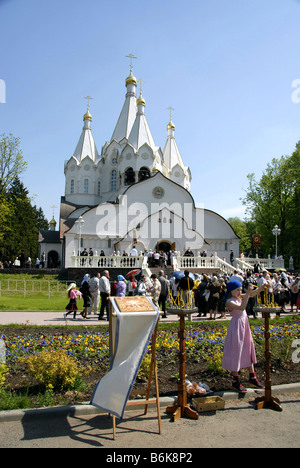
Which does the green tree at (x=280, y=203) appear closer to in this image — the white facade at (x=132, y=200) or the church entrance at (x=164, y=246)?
the white facade at (x=132, y=200)

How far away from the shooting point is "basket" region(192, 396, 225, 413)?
536 centimetres

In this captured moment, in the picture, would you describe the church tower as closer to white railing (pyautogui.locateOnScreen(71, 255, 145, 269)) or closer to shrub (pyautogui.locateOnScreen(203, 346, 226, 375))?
white railing (pyautogui.locateOnScreen(71, 255, 145, 269))

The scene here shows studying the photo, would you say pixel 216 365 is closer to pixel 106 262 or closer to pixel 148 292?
pixel 148 292

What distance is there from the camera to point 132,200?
38.5 metres

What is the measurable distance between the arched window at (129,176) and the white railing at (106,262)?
16.5 meters

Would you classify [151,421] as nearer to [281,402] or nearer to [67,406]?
[67,406]

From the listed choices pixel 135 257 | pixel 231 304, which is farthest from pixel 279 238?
pixel 231 304

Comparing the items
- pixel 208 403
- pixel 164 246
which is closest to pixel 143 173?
pixel 164 246

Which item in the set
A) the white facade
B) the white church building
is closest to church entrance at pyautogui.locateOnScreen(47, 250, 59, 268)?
the white church building

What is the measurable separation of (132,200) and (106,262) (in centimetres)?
1176

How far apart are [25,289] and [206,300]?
11.7 m

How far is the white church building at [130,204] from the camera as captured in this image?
35500mm

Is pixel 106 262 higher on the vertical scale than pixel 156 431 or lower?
higher

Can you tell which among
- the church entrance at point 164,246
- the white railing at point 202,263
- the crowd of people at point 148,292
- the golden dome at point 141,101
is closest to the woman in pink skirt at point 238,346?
the crowd of people at point 148,292
